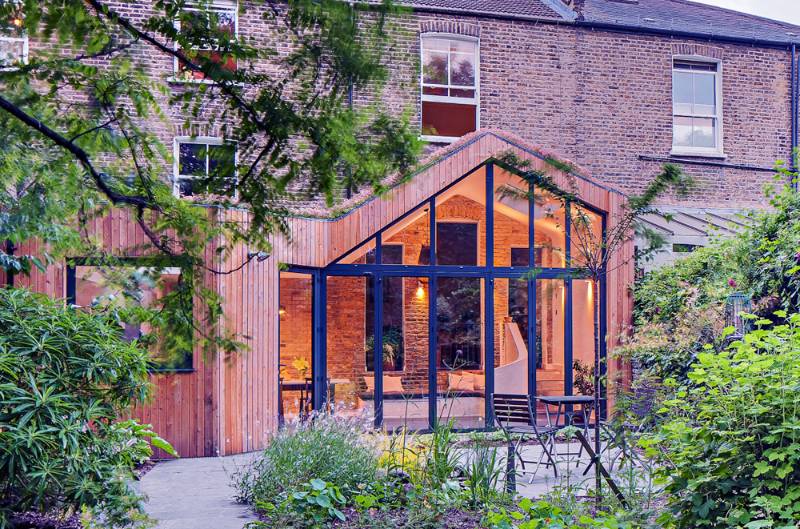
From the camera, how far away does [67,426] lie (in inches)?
176

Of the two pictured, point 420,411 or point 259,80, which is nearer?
point 259,80

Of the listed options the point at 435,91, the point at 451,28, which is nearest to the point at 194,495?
the point at 435,91

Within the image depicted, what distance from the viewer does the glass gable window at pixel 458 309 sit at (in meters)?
11.2

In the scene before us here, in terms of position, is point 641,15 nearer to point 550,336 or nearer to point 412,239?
point 550,336

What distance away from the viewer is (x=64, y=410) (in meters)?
4.61

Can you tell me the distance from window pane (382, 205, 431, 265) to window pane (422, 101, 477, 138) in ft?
11.2

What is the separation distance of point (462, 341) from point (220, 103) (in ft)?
27.2

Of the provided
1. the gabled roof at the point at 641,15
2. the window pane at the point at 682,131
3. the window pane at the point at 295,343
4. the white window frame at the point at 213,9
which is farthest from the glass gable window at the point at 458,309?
the white window frame at the point at 213,9

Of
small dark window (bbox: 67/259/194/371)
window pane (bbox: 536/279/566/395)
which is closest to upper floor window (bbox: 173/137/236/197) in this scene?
small dark window (bbox: 67/259/194/371)

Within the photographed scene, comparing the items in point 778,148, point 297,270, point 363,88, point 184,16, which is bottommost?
point 297,270

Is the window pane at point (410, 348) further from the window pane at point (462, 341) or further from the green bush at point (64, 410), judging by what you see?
the green bush at point (64, 410)

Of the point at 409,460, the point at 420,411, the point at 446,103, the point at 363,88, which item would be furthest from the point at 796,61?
the point at 363,88

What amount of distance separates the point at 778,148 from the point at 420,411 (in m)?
9.28

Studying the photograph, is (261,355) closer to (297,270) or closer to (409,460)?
(297,270)
